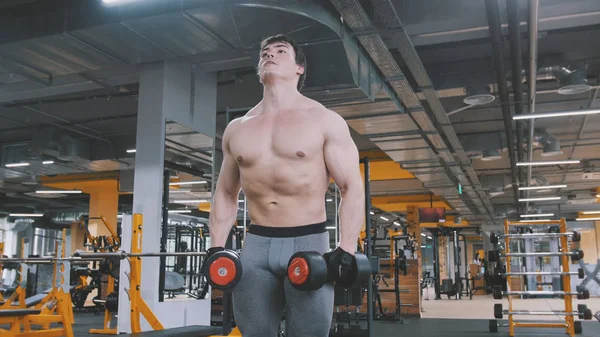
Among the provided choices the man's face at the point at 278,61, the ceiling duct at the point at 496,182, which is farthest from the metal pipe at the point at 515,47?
the ceiling duct at the point at 496,182

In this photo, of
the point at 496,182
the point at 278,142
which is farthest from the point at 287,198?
the point at 496,182

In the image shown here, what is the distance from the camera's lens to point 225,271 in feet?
4.83

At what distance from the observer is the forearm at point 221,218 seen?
167 cm

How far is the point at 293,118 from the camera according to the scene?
63.1 inches

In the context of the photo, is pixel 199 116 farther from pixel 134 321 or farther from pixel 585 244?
pixel 585 244

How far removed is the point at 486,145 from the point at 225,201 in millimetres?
Result: 9127

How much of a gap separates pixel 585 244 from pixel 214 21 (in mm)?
20180

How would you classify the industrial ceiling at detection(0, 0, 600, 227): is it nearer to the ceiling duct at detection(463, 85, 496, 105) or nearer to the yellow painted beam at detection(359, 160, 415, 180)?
the ceiling duct at detection(463, 85, 496, 105)

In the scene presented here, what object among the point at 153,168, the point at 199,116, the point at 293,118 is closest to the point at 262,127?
the point at 293,118

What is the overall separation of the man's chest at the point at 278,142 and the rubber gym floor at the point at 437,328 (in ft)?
17.7

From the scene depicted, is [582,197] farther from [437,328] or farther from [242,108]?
[242,108]

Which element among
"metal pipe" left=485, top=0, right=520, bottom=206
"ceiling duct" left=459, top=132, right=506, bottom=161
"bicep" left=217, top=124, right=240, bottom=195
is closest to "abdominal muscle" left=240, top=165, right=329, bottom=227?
"bicep" left=217, top=124, right=240, bottom=195

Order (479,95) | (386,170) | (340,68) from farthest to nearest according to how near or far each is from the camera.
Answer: (386,170) → (479,95) → (340,68)

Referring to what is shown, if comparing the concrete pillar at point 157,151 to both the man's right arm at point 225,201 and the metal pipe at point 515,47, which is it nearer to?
the metal pipe at point 515,47
